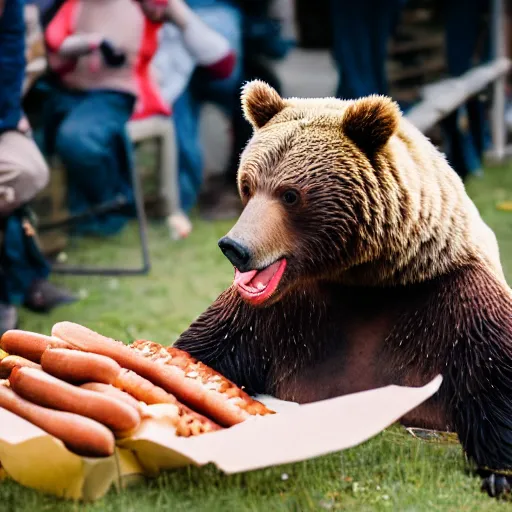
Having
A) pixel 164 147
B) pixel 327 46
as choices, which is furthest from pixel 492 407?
pixel 327 46

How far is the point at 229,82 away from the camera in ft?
25.3

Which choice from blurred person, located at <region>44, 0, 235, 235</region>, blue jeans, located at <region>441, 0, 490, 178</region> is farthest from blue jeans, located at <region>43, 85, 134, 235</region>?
blue jeans, located at <region>441, 0, 490, 178</region>

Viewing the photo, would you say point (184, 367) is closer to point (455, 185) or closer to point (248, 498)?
point (248, 498)

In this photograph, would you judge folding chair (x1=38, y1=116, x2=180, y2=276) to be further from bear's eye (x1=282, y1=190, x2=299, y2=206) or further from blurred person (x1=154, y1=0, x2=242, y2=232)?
bear's eye (x1=282, y1=190, x2=299, y2=206)

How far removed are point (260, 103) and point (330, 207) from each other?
1.34 ft

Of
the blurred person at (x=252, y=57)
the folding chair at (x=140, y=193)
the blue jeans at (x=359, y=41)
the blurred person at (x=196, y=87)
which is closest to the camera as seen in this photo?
the folding chair at (x=140, y=193)

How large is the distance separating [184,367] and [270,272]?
52cm

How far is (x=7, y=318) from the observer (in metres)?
5.16

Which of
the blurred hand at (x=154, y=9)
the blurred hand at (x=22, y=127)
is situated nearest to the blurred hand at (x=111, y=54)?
the blurred hand at (x=154, y=9)

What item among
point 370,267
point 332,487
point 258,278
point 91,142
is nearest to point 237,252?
point 258,278

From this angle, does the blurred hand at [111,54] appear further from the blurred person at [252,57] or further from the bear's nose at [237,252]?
the bear's nose at [237,252]

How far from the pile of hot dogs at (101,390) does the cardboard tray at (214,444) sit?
0.04 m

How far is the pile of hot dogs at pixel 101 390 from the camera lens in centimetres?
260

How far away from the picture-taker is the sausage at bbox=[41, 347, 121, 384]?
2.73m
